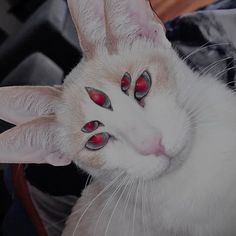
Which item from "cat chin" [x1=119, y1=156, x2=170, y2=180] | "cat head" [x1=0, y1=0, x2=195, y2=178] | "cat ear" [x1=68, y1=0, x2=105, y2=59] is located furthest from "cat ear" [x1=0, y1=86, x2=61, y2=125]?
"cat chin" [x1=119, y1=156, x2=170, y2=180]

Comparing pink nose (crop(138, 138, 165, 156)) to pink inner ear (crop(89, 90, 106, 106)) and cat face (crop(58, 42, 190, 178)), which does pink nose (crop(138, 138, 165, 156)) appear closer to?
cat face (crop(58, 42, 190, 178))

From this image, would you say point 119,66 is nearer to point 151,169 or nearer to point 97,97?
point 97,97

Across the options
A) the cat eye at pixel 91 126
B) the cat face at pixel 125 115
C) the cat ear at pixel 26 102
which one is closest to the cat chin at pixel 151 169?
the cat face at pixel 125 115

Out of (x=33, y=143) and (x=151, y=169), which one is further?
(x=33, y=143)

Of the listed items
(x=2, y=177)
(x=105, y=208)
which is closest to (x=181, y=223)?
(x=105, y=208)

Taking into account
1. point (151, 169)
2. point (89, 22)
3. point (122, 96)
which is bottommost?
point (151, 169)

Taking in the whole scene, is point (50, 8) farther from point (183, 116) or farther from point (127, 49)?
point (183, 116)

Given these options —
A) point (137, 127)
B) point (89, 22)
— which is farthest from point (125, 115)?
point (89, 22)

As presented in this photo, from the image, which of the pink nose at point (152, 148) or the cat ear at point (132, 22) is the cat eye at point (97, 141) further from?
the cat ear at point (132, 22)
